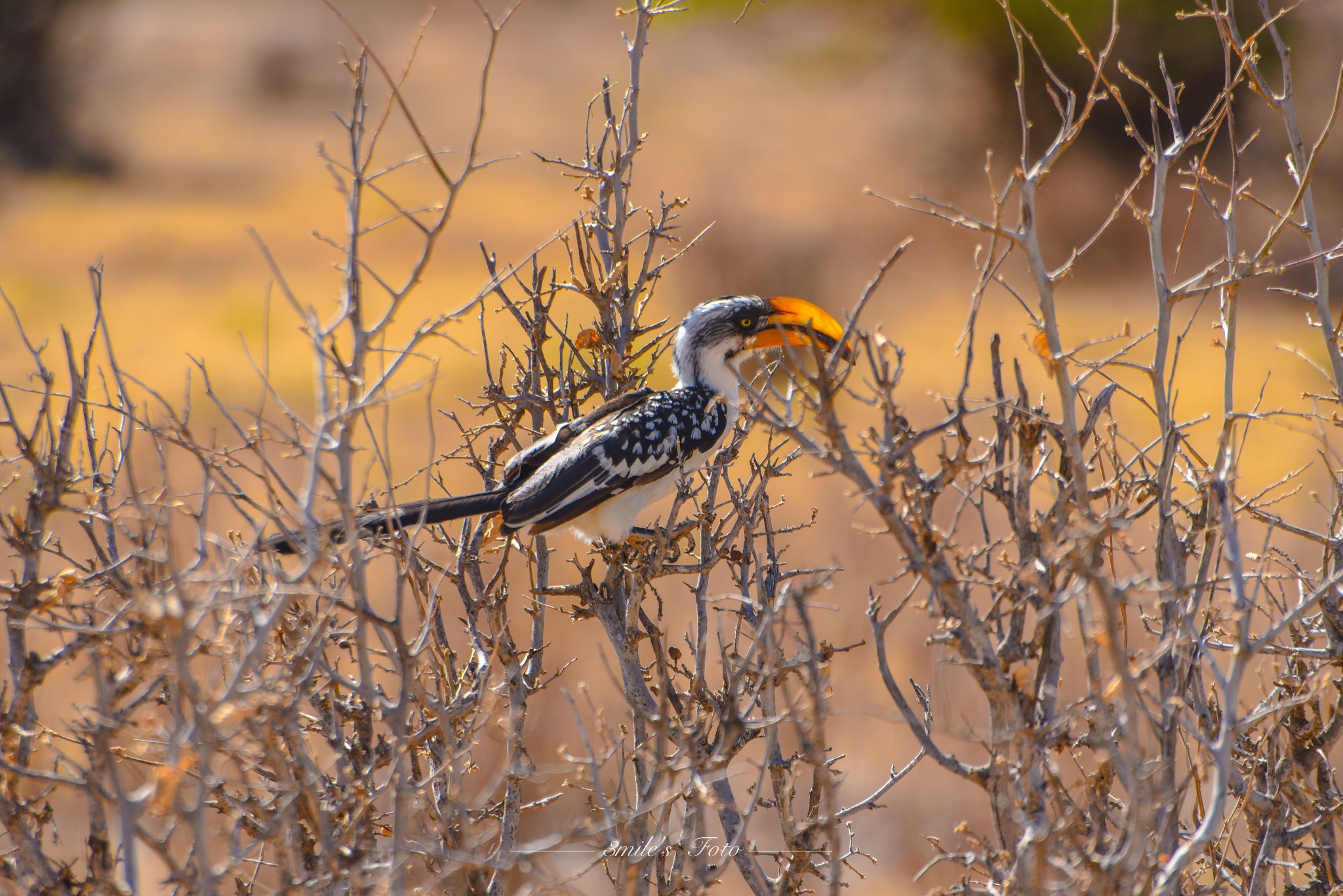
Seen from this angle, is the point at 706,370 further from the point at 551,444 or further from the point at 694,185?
the point at 694,185

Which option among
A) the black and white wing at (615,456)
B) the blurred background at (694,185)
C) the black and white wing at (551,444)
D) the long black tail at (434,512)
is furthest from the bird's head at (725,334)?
the blurred background at (694,185)

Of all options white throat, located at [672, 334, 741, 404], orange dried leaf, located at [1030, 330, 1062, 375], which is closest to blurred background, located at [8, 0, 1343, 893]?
white throat, located at [672, 334, 741, 404]

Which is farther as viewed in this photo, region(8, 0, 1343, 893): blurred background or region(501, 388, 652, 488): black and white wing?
region(8, 0, 1343, 893): blurred background

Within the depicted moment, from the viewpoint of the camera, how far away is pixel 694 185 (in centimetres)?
2192

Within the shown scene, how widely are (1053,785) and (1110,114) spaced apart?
73.9 ft

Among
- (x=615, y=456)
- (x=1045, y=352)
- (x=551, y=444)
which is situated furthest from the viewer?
(x=615, y=456)

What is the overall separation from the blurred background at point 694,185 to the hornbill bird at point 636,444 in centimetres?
349

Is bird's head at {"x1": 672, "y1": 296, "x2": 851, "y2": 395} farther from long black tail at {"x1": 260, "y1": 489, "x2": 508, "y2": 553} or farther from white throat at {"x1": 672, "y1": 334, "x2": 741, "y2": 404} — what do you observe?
long black tail at {"x1": 260, "y1": 489, "x2": 508, "y2": 553}

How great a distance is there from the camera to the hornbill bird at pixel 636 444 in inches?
146

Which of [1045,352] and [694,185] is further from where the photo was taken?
[694,185]

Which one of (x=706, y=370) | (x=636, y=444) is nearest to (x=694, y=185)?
(x=706, y=370)

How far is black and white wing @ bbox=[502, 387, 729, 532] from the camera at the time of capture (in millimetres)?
3721

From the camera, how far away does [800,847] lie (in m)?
2.74

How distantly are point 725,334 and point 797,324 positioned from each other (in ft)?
1.27
